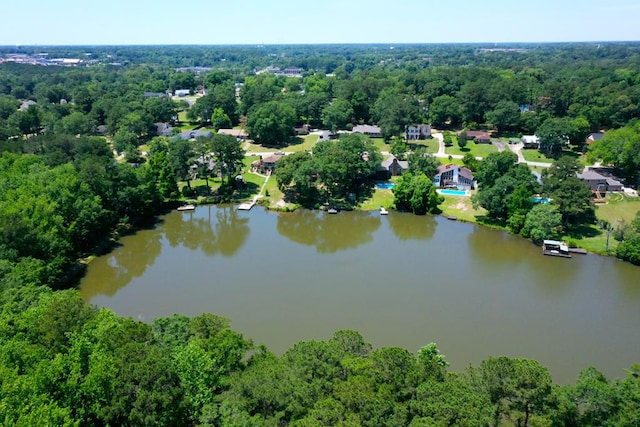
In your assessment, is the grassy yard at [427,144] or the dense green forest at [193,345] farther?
the grassy yard at [427,144]

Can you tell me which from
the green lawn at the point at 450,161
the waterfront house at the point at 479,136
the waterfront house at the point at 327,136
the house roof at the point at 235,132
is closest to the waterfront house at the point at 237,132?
the house roof at the point at 235,132

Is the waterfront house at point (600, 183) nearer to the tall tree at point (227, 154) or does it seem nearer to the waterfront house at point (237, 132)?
the tall tree at point (227, 154)

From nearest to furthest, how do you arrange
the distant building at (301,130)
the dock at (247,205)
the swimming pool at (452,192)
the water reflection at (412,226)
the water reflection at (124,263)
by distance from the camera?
the water reflection at (124,263)
the water reflection at (412,226)
the dock at (247,205)
the swimming pool at (452,192)
the distant building at (301,130)

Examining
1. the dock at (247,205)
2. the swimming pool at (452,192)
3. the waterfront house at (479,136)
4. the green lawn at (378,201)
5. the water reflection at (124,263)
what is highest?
the waterfront house at (479,136)

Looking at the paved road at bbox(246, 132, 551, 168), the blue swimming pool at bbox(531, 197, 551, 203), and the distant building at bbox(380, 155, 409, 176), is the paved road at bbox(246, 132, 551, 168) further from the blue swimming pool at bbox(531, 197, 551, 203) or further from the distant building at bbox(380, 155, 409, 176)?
the blue swimming pool at bbox(531, 197, 551, 203)

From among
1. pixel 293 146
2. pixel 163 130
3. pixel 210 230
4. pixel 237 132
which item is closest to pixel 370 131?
pixel 293 146

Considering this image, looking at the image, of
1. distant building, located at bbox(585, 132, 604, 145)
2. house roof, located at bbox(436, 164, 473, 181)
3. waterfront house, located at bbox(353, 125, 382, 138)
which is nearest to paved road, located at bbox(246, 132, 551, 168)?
distant building, located at bbox(585, 132, 604, 145)
